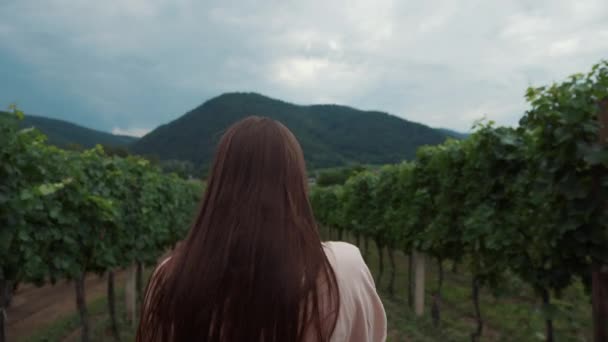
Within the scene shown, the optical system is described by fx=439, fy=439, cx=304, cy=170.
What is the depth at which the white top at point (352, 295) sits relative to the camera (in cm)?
140

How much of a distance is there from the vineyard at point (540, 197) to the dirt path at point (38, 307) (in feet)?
23.2

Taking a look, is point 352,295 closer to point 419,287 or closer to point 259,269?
point 259,269

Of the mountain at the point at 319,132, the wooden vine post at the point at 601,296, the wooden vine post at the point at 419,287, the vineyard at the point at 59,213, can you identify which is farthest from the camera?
the mountain at the point at 319,132

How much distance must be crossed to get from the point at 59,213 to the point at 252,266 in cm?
432

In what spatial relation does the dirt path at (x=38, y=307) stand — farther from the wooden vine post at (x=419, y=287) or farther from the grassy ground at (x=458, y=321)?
the wooden vine post at (x=419, y=287)

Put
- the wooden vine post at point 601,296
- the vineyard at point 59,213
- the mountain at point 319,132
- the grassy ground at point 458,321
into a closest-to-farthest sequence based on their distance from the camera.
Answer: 1. the wooden vine post at point 601,296
2. the vineyard at point 59,213
3. the grassy ground at point 458,321
4. the mountain at point 319,132

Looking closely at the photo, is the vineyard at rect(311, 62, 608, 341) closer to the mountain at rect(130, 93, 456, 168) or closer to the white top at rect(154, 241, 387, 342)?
the white top at rect(154, 241, 387, 342)

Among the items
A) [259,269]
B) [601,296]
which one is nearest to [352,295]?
[259,269]

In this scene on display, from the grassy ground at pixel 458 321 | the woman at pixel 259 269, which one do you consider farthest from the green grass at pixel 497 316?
the woman at pixel 259 269

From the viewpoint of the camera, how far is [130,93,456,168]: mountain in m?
68.1

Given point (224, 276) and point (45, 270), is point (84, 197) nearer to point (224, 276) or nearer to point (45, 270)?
point (45, 270)

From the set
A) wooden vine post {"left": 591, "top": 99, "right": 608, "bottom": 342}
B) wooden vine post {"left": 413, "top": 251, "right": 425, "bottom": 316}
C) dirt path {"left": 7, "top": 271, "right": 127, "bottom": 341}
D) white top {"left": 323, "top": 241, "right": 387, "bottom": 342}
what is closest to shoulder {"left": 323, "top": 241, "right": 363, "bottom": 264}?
white top {"left": 323, "top": 241, "right": 387, "bottom": 342}

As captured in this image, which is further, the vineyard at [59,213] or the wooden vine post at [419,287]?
the wooden vine post at [419,287]

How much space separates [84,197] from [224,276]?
4658 mm
